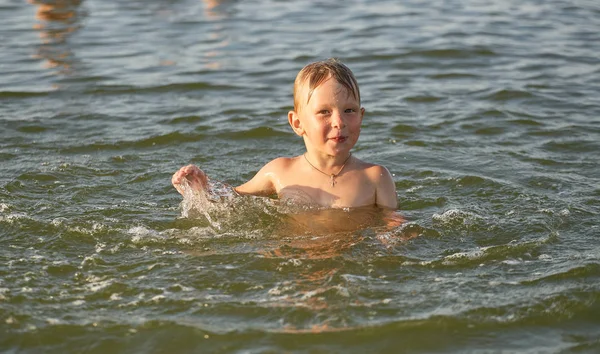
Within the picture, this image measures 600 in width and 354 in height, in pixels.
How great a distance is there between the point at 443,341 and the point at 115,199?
297 centimetres

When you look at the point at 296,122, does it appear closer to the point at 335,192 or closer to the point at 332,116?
the point at 332,116

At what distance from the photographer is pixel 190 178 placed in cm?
565

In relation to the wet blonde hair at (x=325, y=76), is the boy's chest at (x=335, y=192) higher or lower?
lower

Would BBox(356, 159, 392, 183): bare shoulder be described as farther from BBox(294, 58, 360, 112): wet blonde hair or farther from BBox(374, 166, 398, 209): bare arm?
BBox(294, 58, 360, 112): wet blonde hair

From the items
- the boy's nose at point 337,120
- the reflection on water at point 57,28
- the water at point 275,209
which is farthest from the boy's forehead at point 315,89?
the reflection on water at point 57,28

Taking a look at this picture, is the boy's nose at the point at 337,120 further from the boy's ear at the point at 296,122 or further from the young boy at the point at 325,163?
the boy's ear at the point at 296,122

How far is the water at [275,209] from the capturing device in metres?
4.26

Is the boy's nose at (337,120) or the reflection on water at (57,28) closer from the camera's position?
the boy's nose at (337,120)

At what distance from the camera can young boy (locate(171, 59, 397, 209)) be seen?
17.9ft

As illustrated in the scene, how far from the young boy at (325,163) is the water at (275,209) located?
0.59 ft

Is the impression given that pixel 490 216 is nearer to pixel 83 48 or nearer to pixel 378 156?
pixel 378 156

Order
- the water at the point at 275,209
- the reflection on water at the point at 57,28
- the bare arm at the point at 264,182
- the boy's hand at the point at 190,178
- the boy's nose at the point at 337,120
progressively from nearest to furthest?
the water at the point at 275,209 < the boy's nose at the point at 337,120 < the boy's hand at the point at 190,178 < the bare arm at the point at 264,182 < the reflection on water at the point at 57,28

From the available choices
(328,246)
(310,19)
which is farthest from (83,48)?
(328,246)

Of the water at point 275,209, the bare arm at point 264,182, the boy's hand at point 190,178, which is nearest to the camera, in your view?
the water at point 275,209
